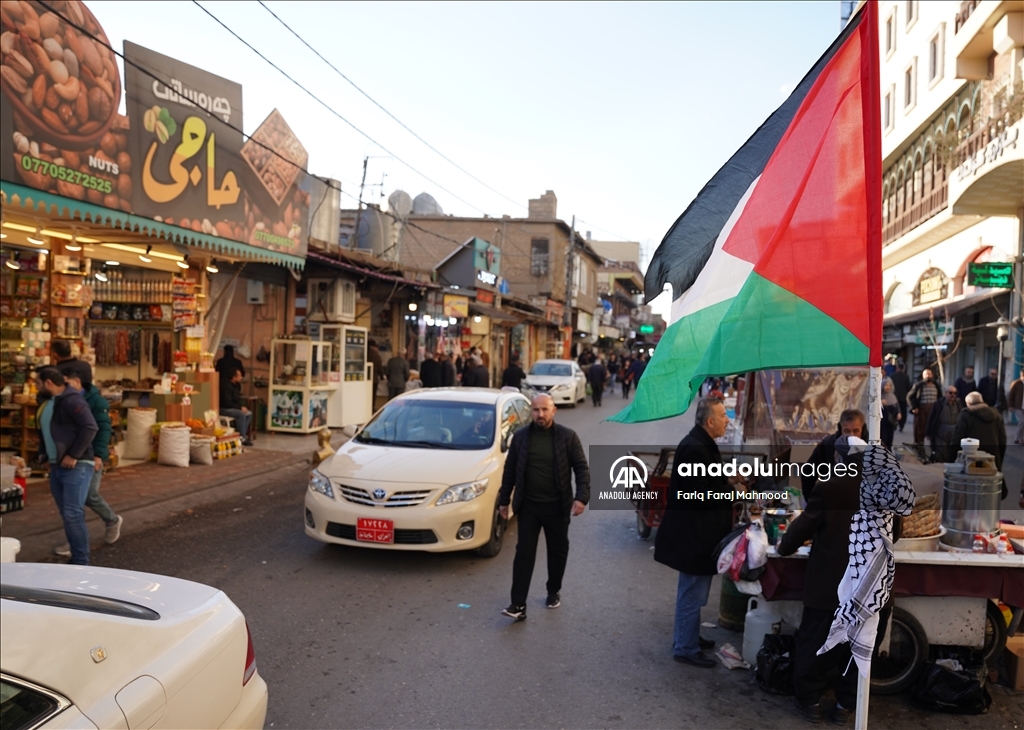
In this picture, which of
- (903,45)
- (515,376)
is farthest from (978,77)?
(515,376)

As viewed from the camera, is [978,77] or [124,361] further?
[978,77]

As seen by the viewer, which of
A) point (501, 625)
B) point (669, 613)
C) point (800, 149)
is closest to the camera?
point (800, 149)

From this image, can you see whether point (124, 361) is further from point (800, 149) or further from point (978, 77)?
point (978, 77)

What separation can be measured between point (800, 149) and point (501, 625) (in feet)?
Result: 12.8

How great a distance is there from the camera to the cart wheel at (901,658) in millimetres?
4660

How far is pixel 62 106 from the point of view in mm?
8422

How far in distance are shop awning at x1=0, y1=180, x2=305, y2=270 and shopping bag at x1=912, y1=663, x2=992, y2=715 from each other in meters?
8.89

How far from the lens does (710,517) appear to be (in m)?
5.16

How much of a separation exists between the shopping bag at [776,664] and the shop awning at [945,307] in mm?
15286

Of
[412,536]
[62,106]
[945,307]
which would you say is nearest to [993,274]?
[945,307]

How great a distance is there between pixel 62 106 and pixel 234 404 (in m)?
6.64

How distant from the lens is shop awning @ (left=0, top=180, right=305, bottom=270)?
7.98m

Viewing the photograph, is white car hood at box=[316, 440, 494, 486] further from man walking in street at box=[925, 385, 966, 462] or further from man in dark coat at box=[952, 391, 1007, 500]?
man walking in street at box=[925, 385, 966, 462]

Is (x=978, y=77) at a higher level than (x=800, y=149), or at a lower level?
higher
